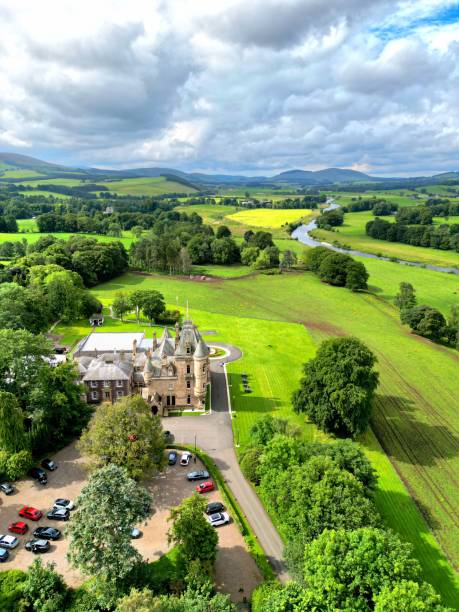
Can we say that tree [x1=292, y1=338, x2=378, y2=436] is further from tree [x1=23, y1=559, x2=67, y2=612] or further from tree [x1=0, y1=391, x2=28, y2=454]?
tree [x1=0, y1=391, x2=28, y2=454]

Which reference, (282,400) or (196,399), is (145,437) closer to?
(196,399)

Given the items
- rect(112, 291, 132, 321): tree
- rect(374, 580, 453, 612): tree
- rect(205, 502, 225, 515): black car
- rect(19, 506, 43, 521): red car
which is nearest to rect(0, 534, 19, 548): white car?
rect(19, 506, 43, 521): red car

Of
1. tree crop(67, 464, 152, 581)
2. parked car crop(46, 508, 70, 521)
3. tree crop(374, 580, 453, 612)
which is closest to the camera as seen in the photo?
tree crop(374, 580, 453, 612)

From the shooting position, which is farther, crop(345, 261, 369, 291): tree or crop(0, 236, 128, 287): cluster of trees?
crop(345, 261, 369, 291): tree

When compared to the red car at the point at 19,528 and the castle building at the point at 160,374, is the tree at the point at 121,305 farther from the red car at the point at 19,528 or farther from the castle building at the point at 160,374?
the red car at the point at 19,528

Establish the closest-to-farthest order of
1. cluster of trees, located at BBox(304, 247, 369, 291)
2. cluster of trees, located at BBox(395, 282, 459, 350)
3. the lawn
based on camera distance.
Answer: the lawn → cluster of trees, located at BBox(395, 282, 459, 350) → cluster of trees, located at BBox(304, 247, 369, 291)

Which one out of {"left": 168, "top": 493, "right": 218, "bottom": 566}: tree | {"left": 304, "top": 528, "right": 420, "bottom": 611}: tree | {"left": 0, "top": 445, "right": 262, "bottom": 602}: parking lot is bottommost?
{"left": 0, "top": 445, "right": 262, "bottom": 602}: parking lot

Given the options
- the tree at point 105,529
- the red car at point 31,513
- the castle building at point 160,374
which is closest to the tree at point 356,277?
the castle building at point 160,374

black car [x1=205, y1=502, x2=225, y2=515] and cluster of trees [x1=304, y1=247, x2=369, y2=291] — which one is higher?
cluster of trees [x1=304, y1=247, x2=369, y2=291]
